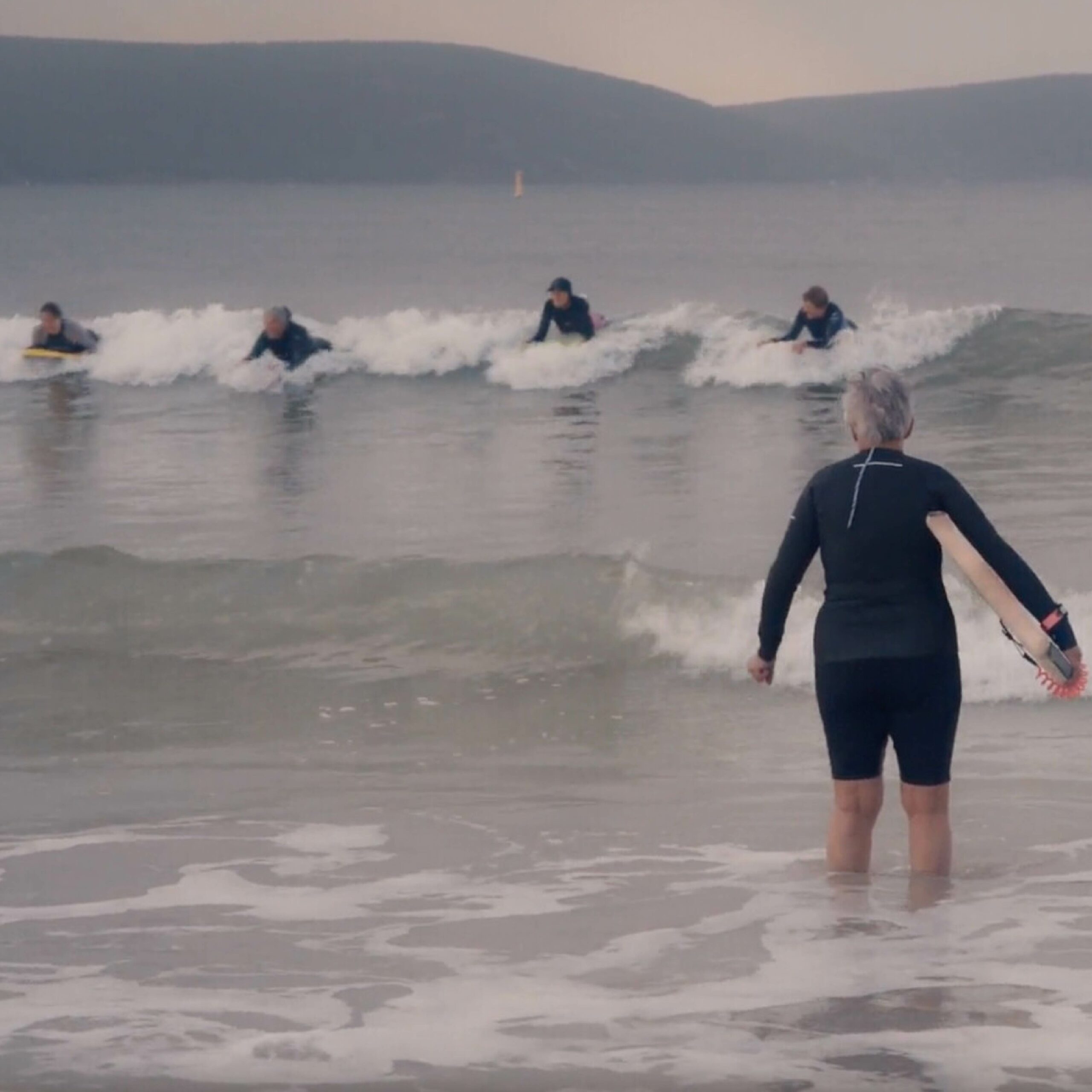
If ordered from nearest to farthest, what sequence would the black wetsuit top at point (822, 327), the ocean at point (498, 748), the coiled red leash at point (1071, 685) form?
the ocean at point (498, 748) → the coiled red leash at point (1071, 685) → the black wetsuit top at point (822, 327)

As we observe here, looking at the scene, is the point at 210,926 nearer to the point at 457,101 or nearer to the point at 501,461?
the point at 501,461

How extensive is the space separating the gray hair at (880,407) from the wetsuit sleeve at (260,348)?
17.1m

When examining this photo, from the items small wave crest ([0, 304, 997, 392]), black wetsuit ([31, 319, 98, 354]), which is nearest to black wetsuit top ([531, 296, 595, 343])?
small wave crest ([0, 304, 997, 392])

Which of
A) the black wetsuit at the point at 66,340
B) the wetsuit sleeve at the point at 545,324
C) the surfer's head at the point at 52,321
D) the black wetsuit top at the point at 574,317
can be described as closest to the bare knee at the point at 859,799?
the wetsuit sleeve at the point at 545,324

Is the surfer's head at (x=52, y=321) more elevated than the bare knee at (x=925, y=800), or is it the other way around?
the surfer's head at (x=52, y=321)

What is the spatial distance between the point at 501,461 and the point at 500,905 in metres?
11.3

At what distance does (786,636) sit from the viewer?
9.37 metres

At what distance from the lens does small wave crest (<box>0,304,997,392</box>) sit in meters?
22.6

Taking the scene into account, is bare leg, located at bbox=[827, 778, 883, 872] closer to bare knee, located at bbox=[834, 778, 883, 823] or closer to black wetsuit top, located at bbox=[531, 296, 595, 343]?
bare knee, located at bbox=[834, 778, 883, 823]

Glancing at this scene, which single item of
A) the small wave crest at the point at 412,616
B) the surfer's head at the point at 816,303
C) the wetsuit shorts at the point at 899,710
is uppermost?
the surfer's head at the point at 816,303

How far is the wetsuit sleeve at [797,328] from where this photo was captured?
2200 cm

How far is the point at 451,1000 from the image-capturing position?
4512 millimetres

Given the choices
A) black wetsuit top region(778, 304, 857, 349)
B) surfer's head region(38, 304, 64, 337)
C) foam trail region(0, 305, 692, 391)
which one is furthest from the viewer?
surfer's head region(38, 304, 64, 337)

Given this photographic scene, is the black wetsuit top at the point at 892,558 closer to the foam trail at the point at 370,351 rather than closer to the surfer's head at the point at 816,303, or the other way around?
the surfer's head at the point at 816,303
